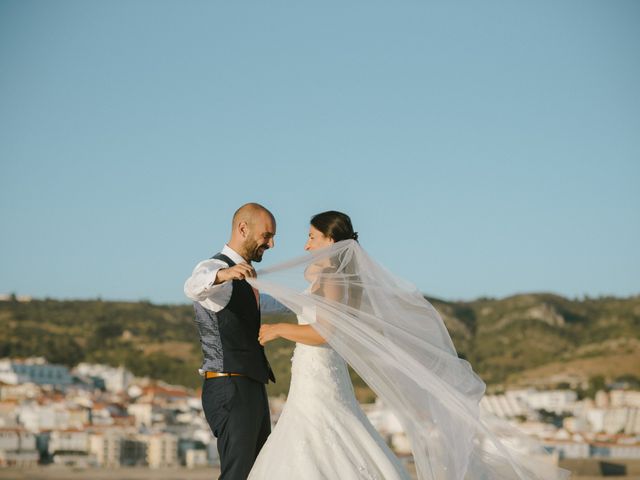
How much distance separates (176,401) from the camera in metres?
81.4

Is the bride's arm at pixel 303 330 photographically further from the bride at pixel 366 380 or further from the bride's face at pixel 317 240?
the bride's face at pixel 317 240

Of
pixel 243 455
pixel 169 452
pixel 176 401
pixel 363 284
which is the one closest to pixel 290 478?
pixel 243 455

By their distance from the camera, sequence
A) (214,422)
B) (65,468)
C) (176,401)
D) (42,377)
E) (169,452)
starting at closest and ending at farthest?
(214,422) → (65,468) → (169,452) → (176,401) → (42,377)

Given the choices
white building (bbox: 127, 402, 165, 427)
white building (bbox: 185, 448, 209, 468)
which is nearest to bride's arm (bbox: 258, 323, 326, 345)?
white building (bbox: 185, 448, 209, 468)

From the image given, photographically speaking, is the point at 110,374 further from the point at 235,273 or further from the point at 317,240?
the point at 235,273

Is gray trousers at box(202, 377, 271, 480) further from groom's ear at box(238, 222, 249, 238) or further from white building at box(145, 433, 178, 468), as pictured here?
white building at box(145, 433, 178, 468)

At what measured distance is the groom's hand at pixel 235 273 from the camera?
377 cm

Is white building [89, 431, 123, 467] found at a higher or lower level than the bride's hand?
lower

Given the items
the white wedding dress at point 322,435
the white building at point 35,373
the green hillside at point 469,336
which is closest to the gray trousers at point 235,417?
the white wedding dress at point 322,435

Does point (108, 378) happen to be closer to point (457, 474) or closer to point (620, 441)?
point (620, 441)

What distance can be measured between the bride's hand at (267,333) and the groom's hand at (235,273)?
275 millimetres

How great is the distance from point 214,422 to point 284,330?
1.32ft

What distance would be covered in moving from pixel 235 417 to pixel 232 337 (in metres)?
0.27

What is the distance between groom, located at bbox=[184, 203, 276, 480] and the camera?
3.96 meters
